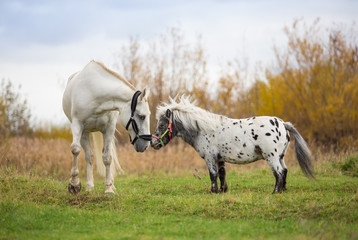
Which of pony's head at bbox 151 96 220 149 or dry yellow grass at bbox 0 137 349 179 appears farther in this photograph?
dry yellow grass at bbox 0 137 349 179

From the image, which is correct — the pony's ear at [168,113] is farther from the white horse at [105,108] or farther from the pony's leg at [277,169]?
the pony's leg at [277,169]

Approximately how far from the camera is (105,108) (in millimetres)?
8039

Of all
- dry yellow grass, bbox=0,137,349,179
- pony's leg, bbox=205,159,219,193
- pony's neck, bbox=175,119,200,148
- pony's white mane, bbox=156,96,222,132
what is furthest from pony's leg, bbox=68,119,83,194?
dry yellow grass, bbox=0,137,349,179

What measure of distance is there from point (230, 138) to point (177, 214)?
7.16ft

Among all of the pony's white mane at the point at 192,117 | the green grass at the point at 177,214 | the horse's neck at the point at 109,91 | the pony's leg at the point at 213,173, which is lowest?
the green grass at the point at 177,214

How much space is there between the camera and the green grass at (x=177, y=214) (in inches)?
209

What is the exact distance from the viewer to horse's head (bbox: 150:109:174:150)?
8.30 meters

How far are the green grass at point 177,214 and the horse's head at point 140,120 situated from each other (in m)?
1.07

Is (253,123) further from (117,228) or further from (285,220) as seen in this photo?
(117,228)

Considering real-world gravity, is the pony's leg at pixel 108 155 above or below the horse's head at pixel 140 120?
below

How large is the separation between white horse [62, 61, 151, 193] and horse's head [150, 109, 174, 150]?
0.53 m

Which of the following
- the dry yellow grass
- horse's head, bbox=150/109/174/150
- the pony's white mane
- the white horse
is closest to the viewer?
the white horse

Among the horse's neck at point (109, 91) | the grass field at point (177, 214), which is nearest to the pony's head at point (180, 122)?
the horse's neck at point (109, 91)

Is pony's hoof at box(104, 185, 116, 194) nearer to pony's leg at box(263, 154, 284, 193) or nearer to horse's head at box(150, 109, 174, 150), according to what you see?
horse's head at box(150, 109, 174, 150)
